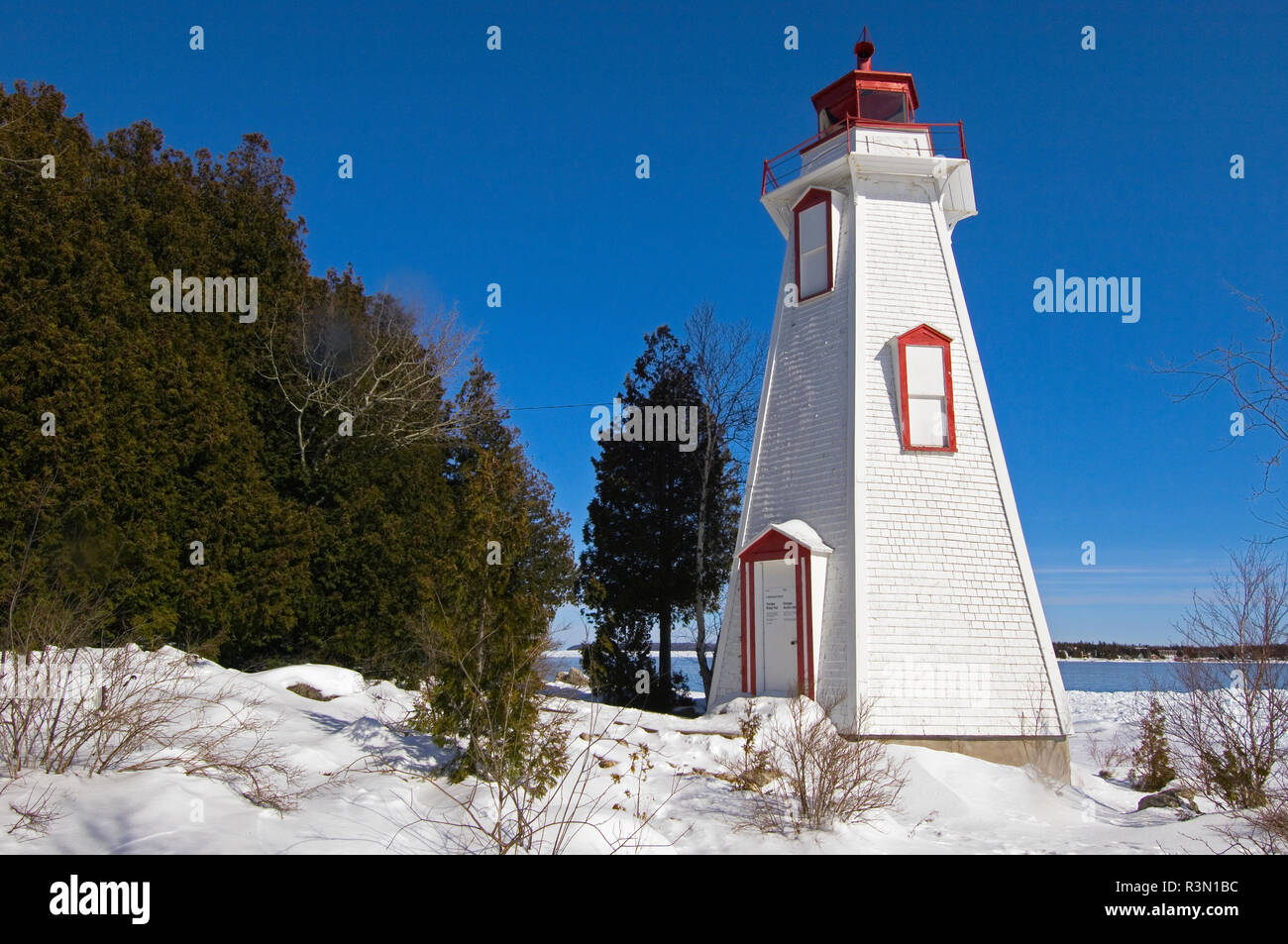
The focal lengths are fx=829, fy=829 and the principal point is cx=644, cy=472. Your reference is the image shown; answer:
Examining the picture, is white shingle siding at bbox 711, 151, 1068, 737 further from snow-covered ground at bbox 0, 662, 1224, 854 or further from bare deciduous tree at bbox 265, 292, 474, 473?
bare deciduous tree at bbox 265, 292, 474, 473

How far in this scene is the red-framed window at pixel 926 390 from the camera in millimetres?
14523

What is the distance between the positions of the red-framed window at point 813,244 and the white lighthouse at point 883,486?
1.6 inches

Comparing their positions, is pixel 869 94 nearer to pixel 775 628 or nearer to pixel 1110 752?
pixel 775 628

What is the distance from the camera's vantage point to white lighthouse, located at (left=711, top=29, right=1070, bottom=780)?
13266 millimetres

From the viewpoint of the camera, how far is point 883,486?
557 inches

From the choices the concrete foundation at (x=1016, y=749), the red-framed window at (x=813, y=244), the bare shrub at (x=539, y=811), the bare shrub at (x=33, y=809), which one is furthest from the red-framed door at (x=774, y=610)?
the bare shrub at (x=33, y=809)

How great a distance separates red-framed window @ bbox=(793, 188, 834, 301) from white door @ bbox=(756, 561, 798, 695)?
5609 millimetres

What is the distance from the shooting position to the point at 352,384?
836 inches

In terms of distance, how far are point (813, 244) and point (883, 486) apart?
545cm

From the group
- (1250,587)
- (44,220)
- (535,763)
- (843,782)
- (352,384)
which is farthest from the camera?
(352,384)

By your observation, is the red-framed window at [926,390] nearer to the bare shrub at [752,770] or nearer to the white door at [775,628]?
the white door at [775,628]

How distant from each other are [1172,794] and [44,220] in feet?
68.9
